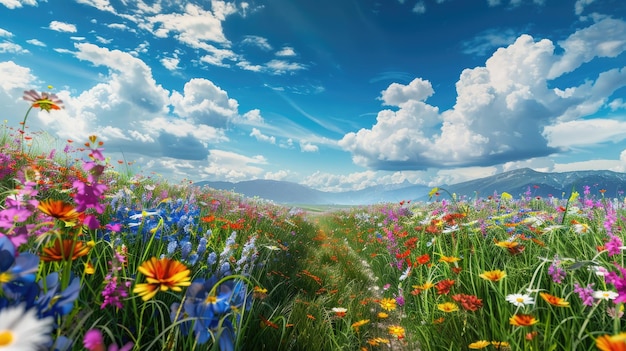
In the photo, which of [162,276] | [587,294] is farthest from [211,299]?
[587,294]

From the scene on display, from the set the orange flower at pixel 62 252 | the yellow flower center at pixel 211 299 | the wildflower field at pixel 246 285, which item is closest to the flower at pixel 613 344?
the wildflower field at pixel 246 285

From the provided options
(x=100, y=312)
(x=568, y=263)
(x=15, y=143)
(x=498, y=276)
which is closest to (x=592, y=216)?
(x=568, y=263)

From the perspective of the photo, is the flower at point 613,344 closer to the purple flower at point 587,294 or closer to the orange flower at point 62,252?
the purple flower at point 587,294

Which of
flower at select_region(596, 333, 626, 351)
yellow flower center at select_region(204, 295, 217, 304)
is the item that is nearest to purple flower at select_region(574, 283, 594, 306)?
flower at select_region(596, 333, 626, 351)

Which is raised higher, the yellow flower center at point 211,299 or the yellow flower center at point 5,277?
the yellow flower center at point 5,277

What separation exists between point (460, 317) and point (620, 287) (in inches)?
63.1

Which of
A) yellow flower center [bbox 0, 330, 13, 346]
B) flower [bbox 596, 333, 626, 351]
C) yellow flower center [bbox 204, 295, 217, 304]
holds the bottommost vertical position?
flower [bbox 596, 333, 626, 351]

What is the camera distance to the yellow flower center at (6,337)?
2.38 ft

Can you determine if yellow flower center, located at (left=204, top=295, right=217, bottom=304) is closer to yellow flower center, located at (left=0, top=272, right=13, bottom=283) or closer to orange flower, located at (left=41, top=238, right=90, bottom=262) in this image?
orange flower, located at (left=41, top=238, right=90, bottom=262)

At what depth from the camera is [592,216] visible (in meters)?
4.64

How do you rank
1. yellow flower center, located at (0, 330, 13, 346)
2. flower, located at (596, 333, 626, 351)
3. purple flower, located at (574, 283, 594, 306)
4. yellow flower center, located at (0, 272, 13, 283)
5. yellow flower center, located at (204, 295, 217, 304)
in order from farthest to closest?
purple flower, located at (574, 283, 594, 306) → yellow flower center, located at (204, 295, 217, 304) → flower, located at (596, 333, 626, 351) → yellow flower center, located at (0, 272, 13, 283) → yellow flower center, located at (0, 330, 13, 346)

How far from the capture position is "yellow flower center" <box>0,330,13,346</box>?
0.72 metres

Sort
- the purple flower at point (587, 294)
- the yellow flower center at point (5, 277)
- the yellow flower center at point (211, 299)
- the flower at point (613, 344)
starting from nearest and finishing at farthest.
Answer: the yellow flower center at point (5, 277), the flower at point (613, 344), the yellow flower center at point (211, 299), the purple flower at point (587, 294)

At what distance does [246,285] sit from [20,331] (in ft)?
4.98
